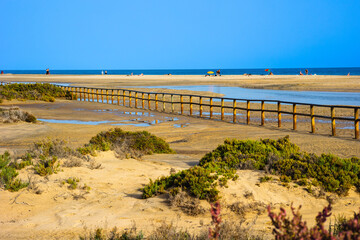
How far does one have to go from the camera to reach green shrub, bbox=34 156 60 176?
Answer: 6.81 metres

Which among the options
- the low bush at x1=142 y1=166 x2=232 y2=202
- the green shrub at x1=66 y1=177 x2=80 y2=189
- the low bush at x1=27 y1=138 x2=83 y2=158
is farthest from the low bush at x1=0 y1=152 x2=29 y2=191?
the low bush at x1=142 y1=166 x2=232 y2=202

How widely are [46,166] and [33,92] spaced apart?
91.8 feet

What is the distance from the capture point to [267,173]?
21.9ft

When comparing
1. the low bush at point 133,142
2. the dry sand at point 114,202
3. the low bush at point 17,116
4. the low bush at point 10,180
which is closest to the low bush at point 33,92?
the low bush at point 17,116

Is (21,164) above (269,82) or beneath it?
beneath

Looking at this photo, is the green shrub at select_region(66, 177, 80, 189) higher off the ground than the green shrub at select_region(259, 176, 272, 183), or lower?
lower

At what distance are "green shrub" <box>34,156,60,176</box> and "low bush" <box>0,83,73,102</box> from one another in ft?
82.9

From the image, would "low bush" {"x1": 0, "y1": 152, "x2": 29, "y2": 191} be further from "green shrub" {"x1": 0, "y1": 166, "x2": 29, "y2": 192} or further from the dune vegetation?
the dune vegetation

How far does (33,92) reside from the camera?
3344 centimetres

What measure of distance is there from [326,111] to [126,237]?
1987cm

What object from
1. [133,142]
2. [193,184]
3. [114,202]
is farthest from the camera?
[133,142]

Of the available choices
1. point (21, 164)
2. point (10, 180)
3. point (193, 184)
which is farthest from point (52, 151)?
point (193, 184)

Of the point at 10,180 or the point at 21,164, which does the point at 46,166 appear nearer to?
the point at 21,164

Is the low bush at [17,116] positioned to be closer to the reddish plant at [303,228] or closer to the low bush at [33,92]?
the low bush at [33,92]
